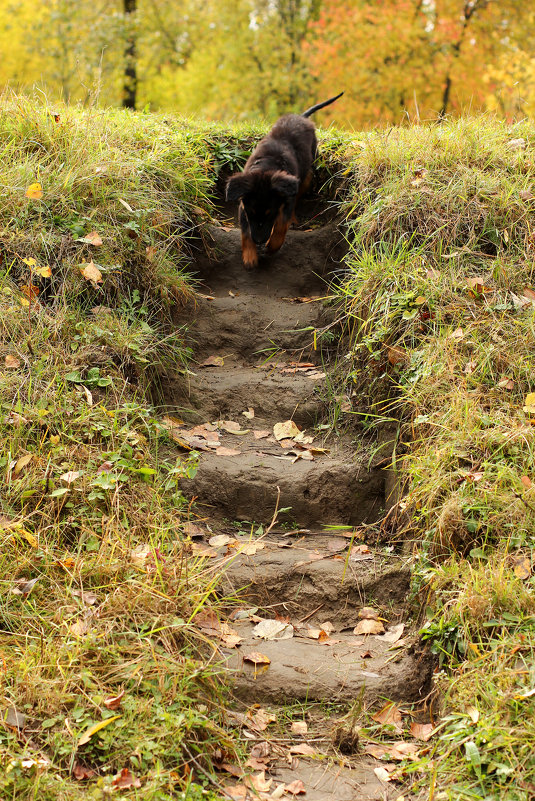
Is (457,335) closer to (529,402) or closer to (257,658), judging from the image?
(529,402)

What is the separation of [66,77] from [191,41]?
4329mm

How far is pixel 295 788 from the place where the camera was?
92.0 inches

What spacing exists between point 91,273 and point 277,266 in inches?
69.0

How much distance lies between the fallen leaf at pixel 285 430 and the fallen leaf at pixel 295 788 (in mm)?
2083

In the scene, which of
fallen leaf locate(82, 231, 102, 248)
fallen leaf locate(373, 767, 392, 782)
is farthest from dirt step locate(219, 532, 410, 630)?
fallen leaf locate(82, 231, 102, 248)

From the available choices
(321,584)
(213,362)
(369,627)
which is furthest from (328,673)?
(213,362)

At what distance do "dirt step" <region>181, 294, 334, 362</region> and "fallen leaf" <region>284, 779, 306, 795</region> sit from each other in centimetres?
286

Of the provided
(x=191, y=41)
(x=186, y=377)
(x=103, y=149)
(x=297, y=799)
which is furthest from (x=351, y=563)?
(x=191, y=41)

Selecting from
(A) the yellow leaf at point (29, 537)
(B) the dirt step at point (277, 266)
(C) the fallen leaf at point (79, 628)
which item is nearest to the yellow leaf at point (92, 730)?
(C) the fallen leaf at point (79, 628)

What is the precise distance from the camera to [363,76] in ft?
42.3

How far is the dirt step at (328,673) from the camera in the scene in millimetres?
2713

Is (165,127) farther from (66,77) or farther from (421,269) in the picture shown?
(66,77)

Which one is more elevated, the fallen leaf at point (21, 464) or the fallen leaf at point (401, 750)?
the fallen leaf at point (21, 464)

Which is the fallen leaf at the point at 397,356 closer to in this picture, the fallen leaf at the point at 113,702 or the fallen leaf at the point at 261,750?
the fallen leaf at the point at 261,750
